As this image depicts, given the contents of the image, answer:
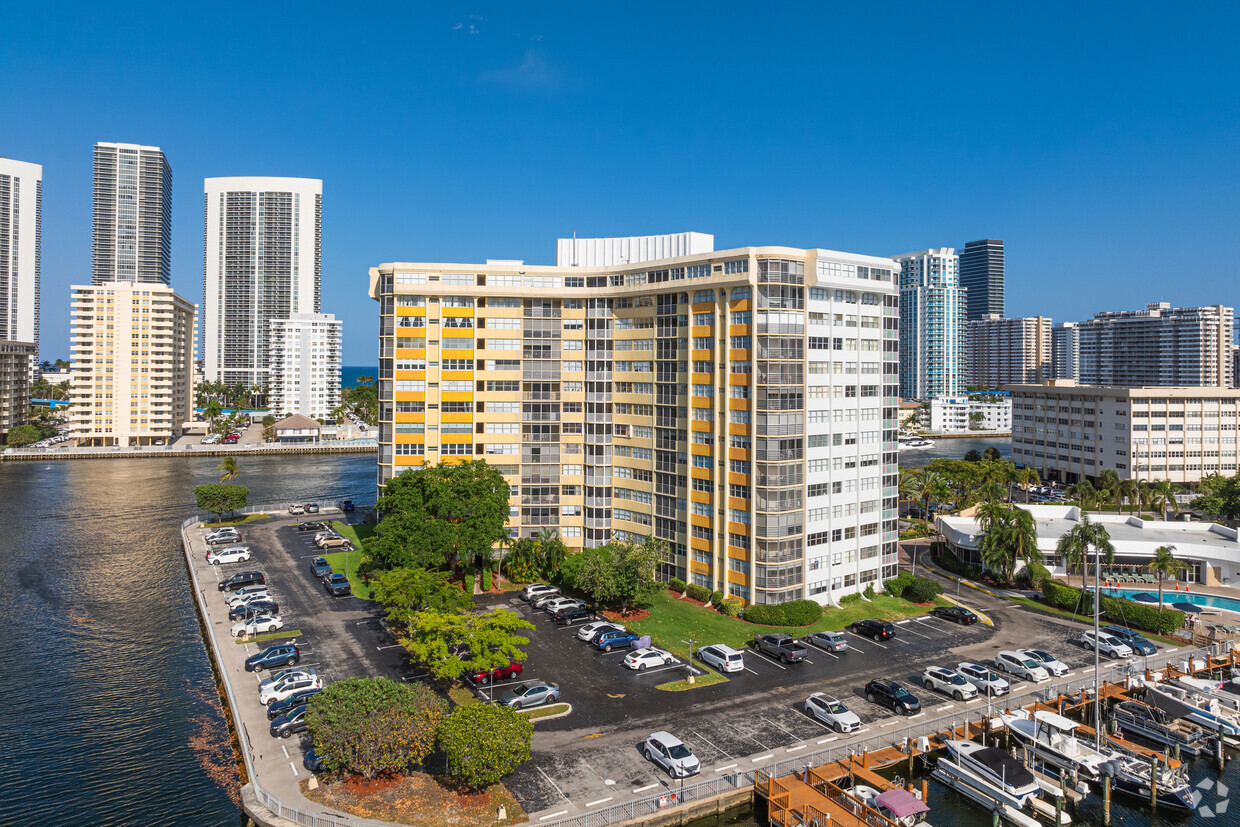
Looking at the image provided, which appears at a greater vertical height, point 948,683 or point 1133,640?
point 1133,640

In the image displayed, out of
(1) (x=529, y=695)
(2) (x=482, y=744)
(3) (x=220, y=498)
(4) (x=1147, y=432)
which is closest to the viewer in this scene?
(2) (x=482, y=744)

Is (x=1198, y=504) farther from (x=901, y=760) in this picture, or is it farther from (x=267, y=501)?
(x=267, y=501)

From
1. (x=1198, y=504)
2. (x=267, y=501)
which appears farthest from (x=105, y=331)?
(x=1198, y=504)

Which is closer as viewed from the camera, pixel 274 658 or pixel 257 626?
pixel 274 658

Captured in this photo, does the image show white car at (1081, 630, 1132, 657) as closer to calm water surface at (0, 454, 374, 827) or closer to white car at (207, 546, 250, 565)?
calm water surface at (0, 454, 374, 827)

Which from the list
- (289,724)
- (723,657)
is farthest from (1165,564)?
(289,724)

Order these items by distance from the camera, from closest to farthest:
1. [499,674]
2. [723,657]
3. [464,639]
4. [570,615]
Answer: [464,639], [499,674], [723,657], [570,615]

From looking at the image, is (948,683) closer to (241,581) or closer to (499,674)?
(499,674)

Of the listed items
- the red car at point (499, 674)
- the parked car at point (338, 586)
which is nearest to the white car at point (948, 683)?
the red car at point (499, 674)
